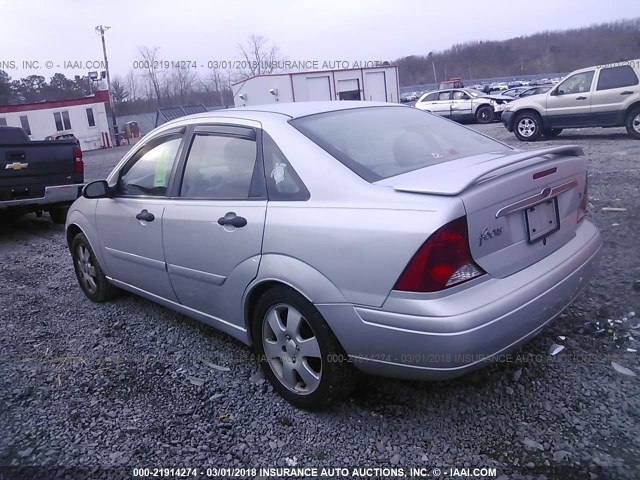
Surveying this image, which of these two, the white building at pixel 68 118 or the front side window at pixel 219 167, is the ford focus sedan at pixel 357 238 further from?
the white building at pixel 68 118

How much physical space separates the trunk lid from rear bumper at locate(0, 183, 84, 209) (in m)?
6.67

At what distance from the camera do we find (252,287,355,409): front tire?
8.32 feet

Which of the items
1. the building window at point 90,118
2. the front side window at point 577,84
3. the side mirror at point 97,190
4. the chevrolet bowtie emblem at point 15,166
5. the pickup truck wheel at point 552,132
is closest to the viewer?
the side mirror at point 97,190

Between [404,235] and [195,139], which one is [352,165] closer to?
[404,235]

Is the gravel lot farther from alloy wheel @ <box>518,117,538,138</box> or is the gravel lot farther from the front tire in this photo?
alloy wheel @ <box>518,117,538,138</box>

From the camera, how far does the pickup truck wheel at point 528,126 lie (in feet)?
43.8

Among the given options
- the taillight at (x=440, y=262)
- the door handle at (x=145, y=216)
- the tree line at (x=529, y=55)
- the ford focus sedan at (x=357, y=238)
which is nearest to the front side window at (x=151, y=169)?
the ford focus sedan at (x=357, y=238)

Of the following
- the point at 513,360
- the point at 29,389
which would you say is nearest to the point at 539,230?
the point at 513,360

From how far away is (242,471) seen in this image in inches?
94.1

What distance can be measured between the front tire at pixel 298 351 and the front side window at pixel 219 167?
672 millimetres

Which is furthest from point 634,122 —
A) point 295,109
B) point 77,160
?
point 77,160

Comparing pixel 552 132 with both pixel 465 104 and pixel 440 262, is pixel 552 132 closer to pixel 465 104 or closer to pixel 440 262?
pixel 465 104

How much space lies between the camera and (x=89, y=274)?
4656 mm

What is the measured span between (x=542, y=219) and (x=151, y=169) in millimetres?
2628
